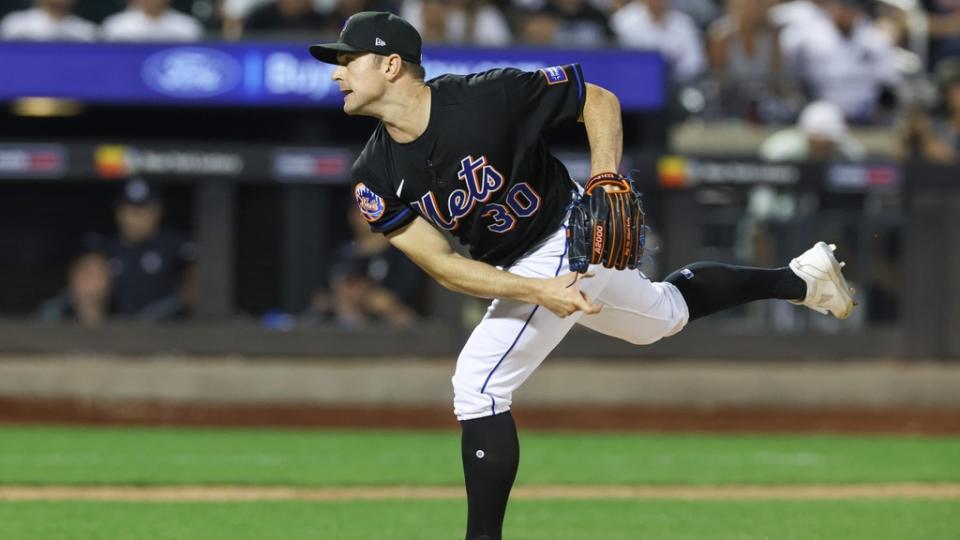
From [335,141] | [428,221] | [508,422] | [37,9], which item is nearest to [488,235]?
[428,221]

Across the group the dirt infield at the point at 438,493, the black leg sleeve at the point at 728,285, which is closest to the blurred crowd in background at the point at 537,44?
the dirt infield at the point at 438,493

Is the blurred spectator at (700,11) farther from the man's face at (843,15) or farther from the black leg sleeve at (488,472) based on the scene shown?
the black leg sleeve at (488,472)

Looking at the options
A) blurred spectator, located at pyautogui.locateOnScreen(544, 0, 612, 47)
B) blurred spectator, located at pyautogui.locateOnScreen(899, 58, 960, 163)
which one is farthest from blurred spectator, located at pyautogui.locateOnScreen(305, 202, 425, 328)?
blurred spectator, located at pyautogui.locateOnScreen(899, 58, 960, 163)

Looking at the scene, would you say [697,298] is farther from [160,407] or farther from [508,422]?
[160,407]

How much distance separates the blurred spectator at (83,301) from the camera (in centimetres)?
1117

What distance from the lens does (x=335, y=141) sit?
1127 cm

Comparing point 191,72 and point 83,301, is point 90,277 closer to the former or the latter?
point 83,301

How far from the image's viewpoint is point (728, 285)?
559 cm

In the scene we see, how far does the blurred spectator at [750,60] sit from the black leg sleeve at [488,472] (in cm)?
685

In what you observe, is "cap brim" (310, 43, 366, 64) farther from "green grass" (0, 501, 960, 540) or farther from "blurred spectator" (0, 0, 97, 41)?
"blurred spectator" (0, 0, 97, 41)

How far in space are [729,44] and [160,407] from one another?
4893 millimetres

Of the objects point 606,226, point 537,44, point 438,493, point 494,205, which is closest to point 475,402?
point 494,205

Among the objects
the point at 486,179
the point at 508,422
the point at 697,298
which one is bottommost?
the point at 508,422

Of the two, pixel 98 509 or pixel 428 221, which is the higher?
pixel 428 221
